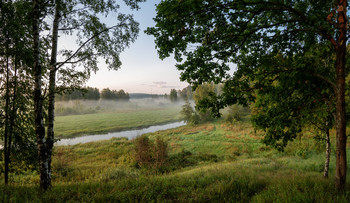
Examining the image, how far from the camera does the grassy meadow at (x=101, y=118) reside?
178ft

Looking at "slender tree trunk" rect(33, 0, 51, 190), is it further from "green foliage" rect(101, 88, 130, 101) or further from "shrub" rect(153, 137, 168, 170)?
"green foliage" rect(101, 88, 130, 101)

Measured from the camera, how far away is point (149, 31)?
4945mm

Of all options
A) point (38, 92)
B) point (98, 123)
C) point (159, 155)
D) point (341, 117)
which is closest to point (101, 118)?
point (98, 123)

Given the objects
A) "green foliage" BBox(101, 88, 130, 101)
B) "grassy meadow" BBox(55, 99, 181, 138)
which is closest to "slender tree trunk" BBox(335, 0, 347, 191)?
"grassy meadow" BBox(55, 99, 181, 138)

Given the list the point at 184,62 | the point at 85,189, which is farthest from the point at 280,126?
the point at 85,189

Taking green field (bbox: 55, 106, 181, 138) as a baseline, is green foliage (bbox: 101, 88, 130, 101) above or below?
above

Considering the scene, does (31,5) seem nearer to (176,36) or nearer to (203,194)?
(176,36)

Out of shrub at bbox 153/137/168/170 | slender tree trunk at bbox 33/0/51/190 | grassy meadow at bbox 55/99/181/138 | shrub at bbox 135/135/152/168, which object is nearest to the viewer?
slender tree trunk at bbox 33/0/51/190

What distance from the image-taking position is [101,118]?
81.2 metres

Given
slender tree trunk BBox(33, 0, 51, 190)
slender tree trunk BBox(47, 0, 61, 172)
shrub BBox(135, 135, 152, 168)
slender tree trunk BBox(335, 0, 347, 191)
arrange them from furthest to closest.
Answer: shrub BBox(135, 135, 152, 168) < slender tree trunk BBox(47, 0, 61, 172) < slender tree trunk BBox(33, 0, 51, 190) < slender tree trunk BBox(335, 0, 347, 191)

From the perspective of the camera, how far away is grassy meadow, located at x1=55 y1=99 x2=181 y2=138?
54206mm

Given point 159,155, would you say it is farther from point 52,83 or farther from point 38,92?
point 38,92

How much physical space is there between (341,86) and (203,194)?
17.4 feet

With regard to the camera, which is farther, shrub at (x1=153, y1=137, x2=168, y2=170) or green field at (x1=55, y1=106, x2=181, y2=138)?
green field at (x1=55, y1=106, x2=181, y2=138)
